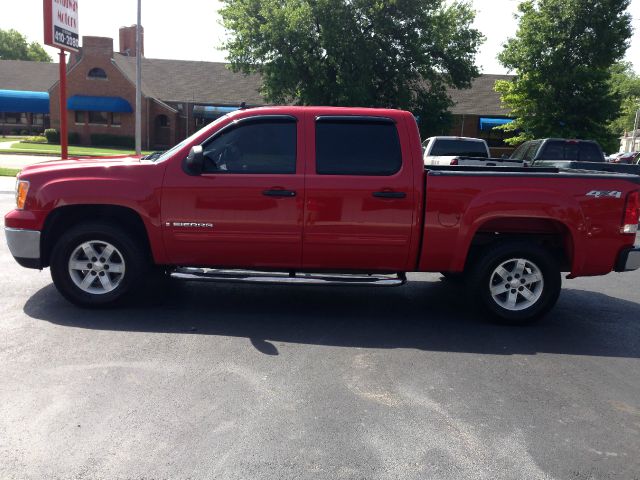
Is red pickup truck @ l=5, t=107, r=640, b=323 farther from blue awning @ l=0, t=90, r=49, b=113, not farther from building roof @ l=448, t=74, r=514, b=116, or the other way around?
blue awning @ l=0, t=90, r=49, b=113

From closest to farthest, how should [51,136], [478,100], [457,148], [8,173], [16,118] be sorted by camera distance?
1. [457,148]
2. [8,173]
3. [51,136]
4. [478,100]
5. [16,118]

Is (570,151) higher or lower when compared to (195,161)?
higher

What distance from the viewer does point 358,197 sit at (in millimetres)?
5539

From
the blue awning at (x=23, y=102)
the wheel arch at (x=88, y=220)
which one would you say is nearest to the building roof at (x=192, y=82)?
the blue awning at (x=23, y=102)

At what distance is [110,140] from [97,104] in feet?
9.34

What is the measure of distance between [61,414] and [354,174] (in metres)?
3.26

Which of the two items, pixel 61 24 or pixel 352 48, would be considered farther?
pixel 352 48

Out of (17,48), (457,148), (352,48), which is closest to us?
(457,148)

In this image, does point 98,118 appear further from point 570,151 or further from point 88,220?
point 88,220

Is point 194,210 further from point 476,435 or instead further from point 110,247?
point 476,435

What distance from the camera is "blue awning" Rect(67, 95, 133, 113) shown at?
43.8 m

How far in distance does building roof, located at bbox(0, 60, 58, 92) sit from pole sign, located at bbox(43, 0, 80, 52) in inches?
1788

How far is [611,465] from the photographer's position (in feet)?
10.9

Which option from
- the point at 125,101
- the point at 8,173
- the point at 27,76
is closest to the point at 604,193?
the point at 8,173
